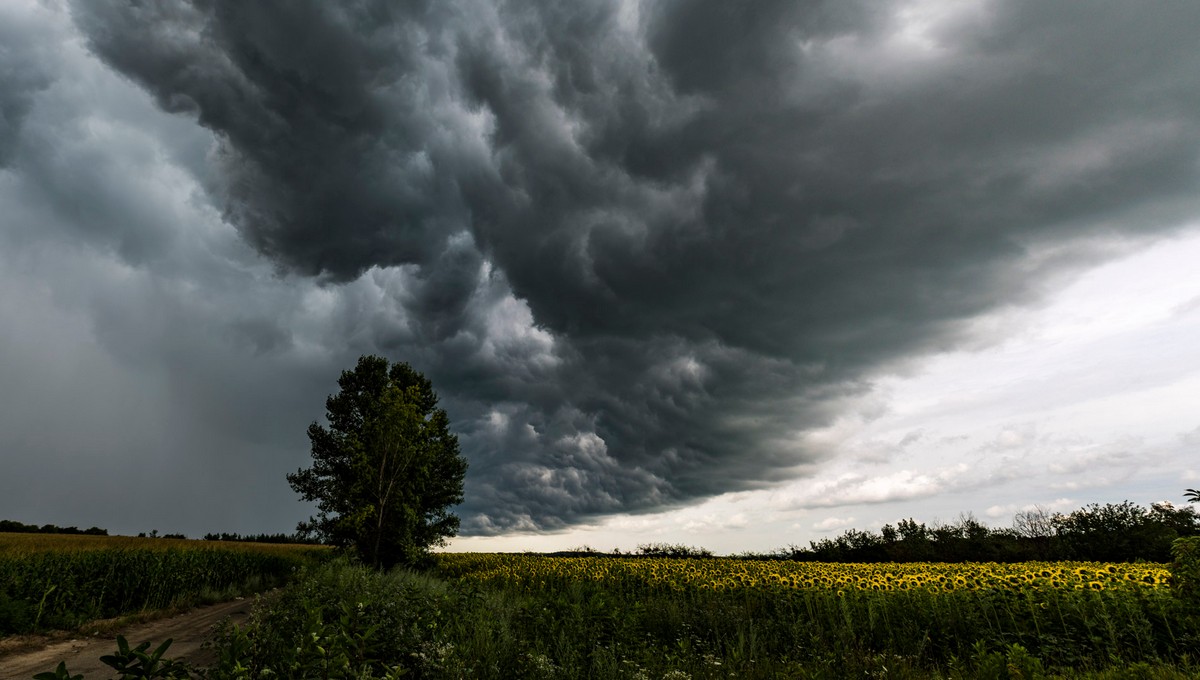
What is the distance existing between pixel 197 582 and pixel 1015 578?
104 ft

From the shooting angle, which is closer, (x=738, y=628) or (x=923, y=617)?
(x=738, y=628)

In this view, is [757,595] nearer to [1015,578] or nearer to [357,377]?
[1015,578]

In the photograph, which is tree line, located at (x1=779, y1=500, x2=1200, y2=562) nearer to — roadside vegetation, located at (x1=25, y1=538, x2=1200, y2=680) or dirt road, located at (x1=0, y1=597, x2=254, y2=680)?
roadside vegetation, located at (x1=25, y1=538, x2=1200, y2=680)

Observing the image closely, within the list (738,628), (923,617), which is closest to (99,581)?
Answer: (738,628)

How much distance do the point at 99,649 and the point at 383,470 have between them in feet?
50.7

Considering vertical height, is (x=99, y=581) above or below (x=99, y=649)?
above

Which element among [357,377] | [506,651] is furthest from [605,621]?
[357,377]

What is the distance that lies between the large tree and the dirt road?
32.4 ft

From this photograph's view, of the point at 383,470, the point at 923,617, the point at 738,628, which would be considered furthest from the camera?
the point at 383,470

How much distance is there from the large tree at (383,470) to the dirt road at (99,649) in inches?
389

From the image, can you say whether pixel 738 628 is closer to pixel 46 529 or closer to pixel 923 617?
pixel 923 617

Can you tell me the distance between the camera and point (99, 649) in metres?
12.9

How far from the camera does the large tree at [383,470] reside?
28406 mm

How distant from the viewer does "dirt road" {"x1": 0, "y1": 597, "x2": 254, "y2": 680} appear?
10.8m
